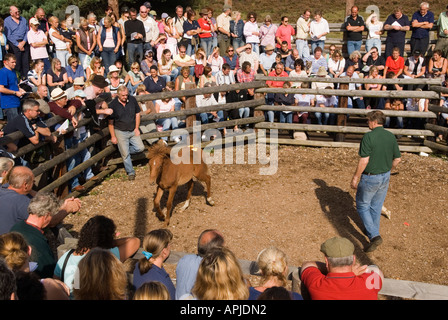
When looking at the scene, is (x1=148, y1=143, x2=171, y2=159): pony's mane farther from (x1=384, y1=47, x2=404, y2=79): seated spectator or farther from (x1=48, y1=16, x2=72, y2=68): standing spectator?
(x1=384, y1=47, x2=404, y2=79): seated spectator

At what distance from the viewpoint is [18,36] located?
13297mm

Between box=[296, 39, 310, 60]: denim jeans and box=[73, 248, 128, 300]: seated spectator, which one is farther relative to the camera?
box=[296, 39, 310, 60]: denim jeans

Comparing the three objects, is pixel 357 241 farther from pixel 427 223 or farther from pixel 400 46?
pixel 400 46

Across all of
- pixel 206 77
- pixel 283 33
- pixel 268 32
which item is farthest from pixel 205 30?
pixel 206 77

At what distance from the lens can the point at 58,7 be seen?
1756 cm

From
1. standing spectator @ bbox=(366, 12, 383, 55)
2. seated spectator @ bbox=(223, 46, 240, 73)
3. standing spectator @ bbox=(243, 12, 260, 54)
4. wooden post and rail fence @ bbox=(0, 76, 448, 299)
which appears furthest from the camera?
standing spectator @ bbox=(243, 12, 260, 54)

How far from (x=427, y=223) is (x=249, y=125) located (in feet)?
17.3

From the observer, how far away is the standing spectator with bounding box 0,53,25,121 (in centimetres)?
1070

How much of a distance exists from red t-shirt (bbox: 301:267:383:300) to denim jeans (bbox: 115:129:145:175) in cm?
650

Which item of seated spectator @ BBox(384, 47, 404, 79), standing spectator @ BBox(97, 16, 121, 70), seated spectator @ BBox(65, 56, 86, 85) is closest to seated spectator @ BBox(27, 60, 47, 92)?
seated spectator @ BBox(65, 56, 86, 85)

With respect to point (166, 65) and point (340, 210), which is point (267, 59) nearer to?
point (166, 65)

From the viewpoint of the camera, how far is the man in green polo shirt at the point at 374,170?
7.57 meters

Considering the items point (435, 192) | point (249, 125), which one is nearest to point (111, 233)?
point (435, 192)

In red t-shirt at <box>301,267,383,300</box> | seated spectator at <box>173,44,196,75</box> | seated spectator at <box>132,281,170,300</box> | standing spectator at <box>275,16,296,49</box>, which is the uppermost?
standing spectator at <box>275,16,296,49</box>
